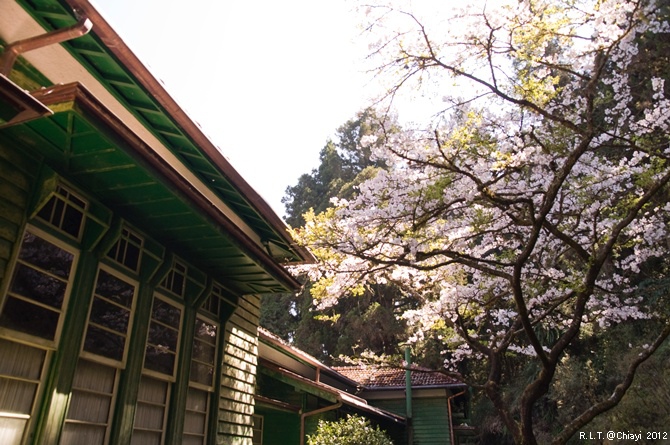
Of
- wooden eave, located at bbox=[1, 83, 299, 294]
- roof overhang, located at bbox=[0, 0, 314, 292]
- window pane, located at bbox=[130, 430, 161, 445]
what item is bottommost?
window pane, located at bbox=[130, 430, 161, 445]

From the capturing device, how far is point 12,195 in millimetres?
3246

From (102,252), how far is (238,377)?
301 centimetres

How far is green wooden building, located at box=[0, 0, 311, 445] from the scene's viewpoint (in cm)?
317

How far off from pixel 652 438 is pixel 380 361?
640cm

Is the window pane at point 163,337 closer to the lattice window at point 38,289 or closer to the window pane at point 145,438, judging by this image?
the window pane at point 145,438

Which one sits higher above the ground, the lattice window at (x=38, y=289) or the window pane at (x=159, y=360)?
the lattice window at (x=38, y=289)

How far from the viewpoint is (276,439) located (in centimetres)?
1046

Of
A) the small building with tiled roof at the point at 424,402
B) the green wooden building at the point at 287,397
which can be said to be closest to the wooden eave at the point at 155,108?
the green wooden building at the point at 287,397

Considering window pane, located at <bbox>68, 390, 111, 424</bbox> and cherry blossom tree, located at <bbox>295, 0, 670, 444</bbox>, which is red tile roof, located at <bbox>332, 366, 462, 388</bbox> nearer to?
cherry blossom tree, located at <bbox>295, 0, 670, 444</bbox>

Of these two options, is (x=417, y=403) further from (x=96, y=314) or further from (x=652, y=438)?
(x=96, y=314)

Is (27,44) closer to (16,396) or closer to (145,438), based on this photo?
(16,396)

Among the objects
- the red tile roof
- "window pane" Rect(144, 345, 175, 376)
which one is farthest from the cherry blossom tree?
the red tile roof

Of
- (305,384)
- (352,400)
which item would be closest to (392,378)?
(352,400)

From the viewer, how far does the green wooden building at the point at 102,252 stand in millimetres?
3170
